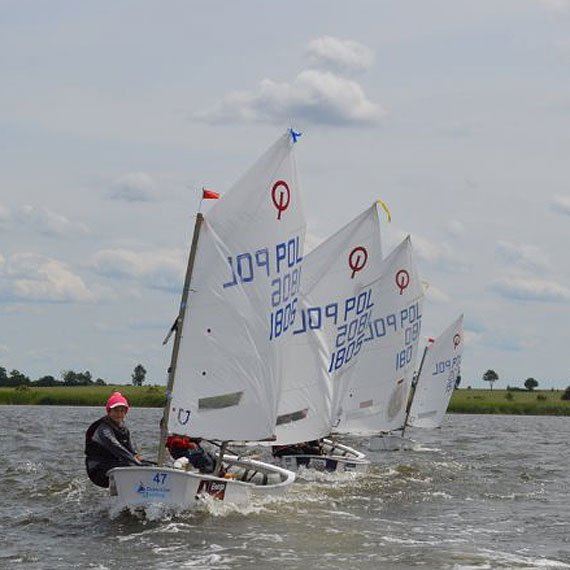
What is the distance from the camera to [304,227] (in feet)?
67.3

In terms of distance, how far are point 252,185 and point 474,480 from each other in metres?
12.2

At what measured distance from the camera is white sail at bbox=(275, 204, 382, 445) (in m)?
24.6

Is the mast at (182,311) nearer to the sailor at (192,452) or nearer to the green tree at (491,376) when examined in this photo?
the sailor at (192,452)

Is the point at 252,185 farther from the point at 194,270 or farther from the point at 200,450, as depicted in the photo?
the point at 200,450

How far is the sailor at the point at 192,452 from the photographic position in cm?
2002

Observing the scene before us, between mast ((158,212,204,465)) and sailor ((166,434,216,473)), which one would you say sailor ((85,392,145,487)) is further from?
sailor ((166,434,216,473))

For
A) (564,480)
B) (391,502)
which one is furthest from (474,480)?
(391,502)

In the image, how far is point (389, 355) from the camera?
33500 mm

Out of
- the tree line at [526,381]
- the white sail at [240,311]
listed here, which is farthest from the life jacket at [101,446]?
the tree line at [526,381]

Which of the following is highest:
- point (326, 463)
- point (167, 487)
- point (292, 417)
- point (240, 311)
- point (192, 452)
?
point (240, 311)

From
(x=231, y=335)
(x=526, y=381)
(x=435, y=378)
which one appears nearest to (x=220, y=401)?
(x=231, y=335)

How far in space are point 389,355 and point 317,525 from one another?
15.1m

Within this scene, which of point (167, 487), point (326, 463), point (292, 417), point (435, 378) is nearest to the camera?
point (167, 487)

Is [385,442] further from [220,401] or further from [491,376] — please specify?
[491,376]
